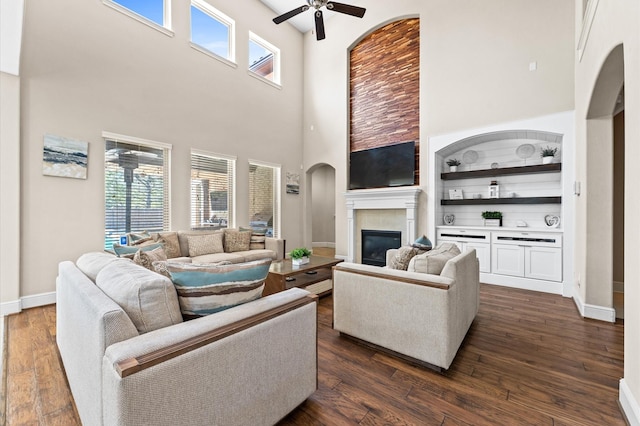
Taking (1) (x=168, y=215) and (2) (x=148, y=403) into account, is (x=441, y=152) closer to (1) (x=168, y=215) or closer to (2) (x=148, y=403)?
(1) (x=168, y=215)

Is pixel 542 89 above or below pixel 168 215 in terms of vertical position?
above

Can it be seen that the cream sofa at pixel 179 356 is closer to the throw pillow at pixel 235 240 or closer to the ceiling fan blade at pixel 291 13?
the throw pillow at pixel 235 240

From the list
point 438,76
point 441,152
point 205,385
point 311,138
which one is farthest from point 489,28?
point 205,385

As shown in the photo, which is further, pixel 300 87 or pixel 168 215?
pixel 300 87

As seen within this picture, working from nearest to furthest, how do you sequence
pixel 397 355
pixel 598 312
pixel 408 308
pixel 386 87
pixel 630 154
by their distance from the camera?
1. pixel 630 154
2. pixel 408 308
3. pixel 397 355
4. pixel 598 312
5. pixel 386 87

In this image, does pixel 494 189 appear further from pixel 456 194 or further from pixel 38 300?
pixel 38 300

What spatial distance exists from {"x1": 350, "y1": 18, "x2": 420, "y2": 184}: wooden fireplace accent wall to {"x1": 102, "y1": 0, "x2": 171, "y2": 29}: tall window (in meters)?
3.81

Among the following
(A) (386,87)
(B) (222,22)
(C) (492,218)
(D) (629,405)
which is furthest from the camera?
(A) (386,87)

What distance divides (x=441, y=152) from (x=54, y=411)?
18.5 ft

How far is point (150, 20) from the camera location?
14.9 feet

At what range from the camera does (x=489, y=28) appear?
468 cm

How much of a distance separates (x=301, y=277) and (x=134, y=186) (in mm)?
2961

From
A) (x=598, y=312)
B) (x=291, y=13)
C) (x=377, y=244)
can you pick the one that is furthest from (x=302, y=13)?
(x=598, y=312)

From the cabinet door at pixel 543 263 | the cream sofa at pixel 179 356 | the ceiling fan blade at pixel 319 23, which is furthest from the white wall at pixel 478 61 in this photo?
the cream sofa at pixel 179 356
